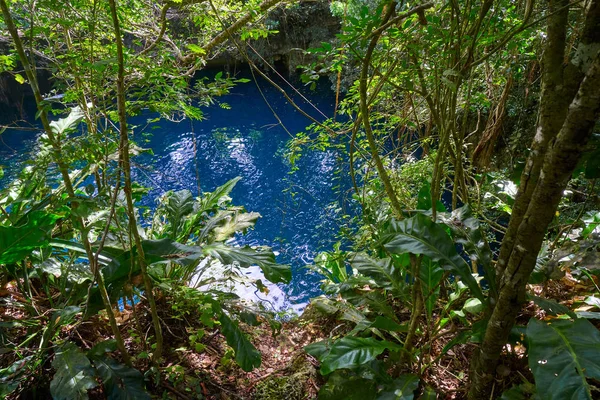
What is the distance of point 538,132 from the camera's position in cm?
106

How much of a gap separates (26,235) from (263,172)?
5.68m

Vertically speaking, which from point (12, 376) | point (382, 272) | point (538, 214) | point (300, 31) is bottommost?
point (12, 376)

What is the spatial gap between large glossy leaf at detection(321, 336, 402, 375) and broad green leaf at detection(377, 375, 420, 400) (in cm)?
12

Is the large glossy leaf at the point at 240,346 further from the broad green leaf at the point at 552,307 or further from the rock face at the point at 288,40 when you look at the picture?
the rock face at the point at 288,40

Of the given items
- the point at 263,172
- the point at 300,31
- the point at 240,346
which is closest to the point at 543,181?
the point at 240,346

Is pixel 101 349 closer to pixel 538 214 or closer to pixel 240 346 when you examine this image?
pixel 240 346

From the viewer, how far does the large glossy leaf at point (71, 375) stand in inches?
48.4

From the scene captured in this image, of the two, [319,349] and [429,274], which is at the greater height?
[429,274]

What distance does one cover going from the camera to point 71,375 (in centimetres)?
128

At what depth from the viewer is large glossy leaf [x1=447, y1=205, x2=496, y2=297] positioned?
128 cm

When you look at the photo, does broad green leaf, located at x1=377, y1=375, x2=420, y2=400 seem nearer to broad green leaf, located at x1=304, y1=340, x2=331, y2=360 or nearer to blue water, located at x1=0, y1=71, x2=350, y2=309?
broad green leaf, located at x1=304, y1=340, x2=331, y2=360

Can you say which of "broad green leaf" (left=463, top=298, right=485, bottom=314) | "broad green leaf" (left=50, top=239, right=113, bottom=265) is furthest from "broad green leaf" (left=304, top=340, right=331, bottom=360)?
"broad green leaf" (left=50, top=239, right=113, bottom=265)

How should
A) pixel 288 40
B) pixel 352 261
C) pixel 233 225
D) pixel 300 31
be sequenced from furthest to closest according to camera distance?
pixel 288 40 < pixel 300 31 < pixel 233 225 < pixel 352 261

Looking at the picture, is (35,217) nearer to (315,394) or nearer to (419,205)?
(315,394)
